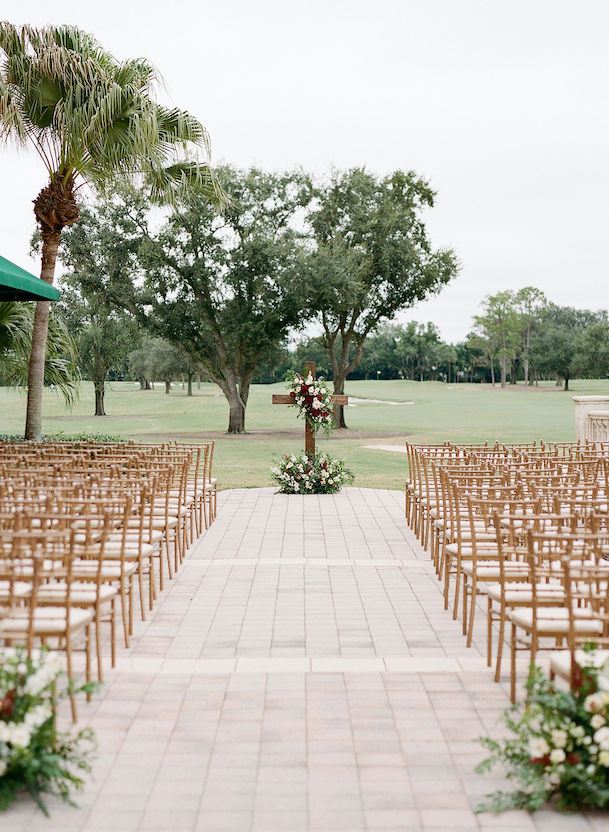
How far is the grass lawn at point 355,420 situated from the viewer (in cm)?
2644

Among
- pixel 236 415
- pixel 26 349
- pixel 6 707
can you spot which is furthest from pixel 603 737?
pixel 236 415

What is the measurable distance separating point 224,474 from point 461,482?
43.1 feet

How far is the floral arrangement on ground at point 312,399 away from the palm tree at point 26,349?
156 inches

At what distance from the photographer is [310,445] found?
50.2ft

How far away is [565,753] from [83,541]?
13.8 ft

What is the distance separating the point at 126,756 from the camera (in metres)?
4.21

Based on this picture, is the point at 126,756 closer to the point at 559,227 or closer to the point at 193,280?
the point at 193,280

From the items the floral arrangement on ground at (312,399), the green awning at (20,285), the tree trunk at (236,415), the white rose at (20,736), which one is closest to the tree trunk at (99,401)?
the tree trunk at (236,415)

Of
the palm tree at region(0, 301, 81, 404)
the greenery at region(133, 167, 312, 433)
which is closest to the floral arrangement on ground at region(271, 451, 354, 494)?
the palm tree at region(0, 301, 81, 404)

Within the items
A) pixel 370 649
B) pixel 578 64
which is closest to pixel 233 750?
pixel 370 649

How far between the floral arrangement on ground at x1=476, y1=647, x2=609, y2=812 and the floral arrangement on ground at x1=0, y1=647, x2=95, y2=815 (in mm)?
1746

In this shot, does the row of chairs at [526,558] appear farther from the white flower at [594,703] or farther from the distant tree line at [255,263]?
the distant tree line at [255,263]

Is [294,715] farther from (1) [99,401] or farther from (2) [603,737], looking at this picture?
(1) [99,401]

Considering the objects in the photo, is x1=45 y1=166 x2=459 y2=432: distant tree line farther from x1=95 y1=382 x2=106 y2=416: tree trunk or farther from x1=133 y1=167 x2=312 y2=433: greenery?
x1=95 y1=382 x2=106 y2=416: tree trunk
